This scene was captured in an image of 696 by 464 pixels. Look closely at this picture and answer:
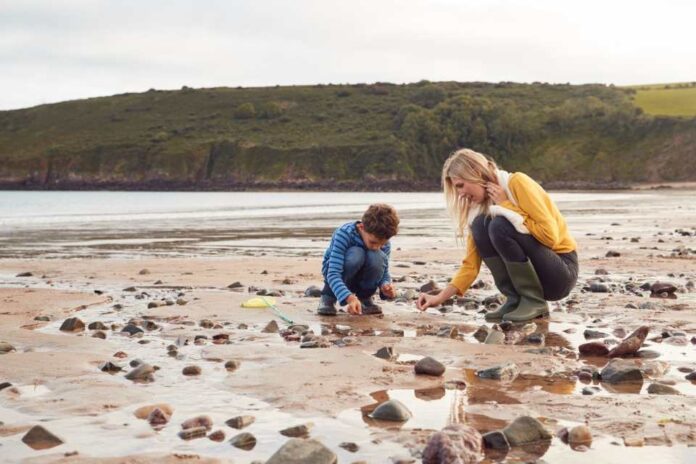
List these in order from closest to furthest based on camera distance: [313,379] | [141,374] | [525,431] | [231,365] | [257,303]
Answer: [525,431] → [313,379] → [141,374] → [231,365] → [257,303]

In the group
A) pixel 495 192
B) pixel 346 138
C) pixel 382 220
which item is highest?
pixel 346 138

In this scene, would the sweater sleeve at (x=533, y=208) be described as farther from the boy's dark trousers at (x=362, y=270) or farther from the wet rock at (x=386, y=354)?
the wet rock at (x=386, y=354)

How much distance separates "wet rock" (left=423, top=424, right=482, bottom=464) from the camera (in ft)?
12.1

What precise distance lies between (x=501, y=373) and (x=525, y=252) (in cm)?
277

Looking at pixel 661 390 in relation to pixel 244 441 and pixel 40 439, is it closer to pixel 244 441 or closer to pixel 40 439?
pixel 244 441

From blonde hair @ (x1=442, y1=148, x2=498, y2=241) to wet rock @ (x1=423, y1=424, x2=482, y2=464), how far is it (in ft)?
13.7

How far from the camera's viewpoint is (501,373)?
561cm

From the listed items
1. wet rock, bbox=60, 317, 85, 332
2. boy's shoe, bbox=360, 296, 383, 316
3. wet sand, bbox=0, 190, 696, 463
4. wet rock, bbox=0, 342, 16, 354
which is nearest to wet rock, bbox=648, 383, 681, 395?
wet sand, bbox=0, 190, 696, 463

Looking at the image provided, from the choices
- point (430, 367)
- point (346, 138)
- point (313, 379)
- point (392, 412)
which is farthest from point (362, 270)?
point (346, 138)

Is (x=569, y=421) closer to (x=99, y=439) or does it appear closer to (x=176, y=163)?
(x=99, y=439)

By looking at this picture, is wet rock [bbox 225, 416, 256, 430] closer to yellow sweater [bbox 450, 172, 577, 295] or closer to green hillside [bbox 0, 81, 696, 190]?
yellow sweater [bbox 450, 172, 577, 295]

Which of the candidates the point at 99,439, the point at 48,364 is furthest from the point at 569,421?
the point at 48,364

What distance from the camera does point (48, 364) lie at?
6031 millimetres

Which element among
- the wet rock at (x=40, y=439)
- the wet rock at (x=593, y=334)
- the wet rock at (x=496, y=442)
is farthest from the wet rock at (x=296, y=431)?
the wet rock at (x=593, y=334)
